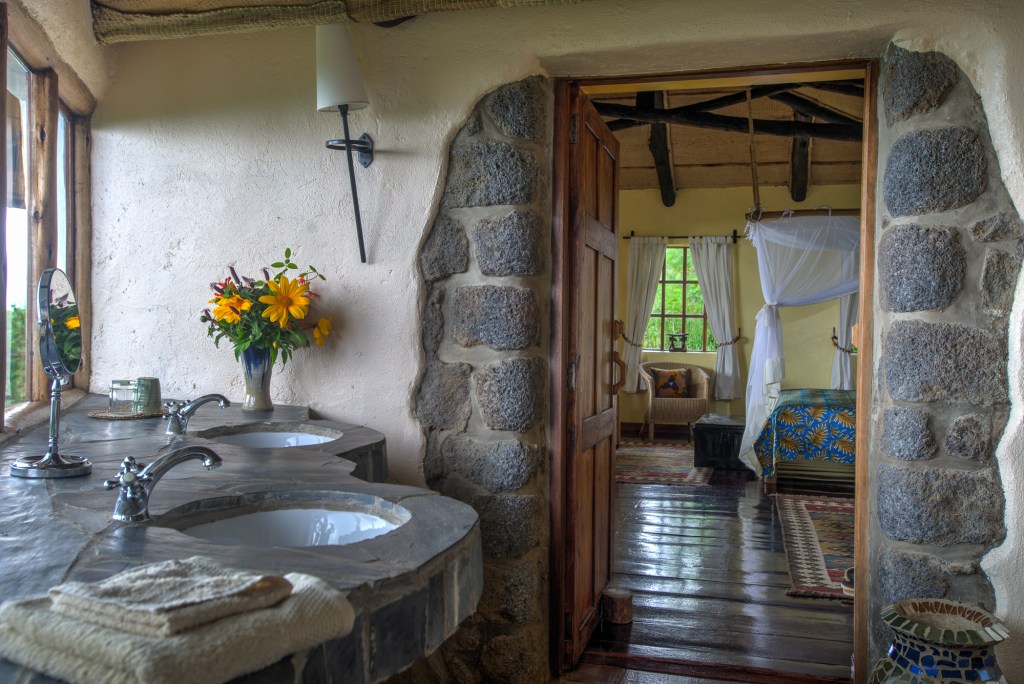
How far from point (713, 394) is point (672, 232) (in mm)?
1713

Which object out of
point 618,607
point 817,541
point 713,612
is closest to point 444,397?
point 618,607

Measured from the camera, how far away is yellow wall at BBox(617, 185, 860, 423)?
8000 millimetres

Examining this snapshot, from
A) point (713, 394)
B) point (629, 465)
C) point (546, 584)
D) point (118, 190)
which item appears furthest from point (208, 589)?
point (713, 394)

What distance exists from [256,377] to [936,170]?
1.94 meters

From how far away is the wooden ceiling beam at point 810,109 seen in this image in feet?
20.1

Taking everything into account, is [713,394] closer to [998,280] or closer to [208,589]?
[998,280]

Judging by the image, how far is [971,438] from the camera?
1983 millimetres

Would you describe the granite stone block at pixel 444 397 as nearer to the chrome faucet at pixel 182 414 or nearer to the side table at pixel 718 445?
the chrome faucet at pixel 182 414

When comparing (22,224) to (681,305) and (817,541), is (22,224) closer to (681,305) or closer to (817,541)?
(817,541)

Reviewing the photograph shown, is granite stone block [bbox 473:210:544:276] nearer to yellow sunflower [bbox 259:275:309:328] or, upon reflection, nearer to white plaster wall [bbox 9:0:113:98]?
yellow sunflower [bbox 259:275:309:328]

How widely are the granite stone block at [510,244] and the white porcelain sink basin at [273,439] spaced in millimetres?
673

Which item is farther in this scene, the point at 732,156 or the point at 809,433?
the point at 732,156

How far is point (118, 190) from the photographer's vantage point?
8.66ft

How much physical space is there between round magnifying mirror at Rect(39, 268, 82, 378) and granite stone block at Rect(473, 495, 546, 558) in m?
1.12
